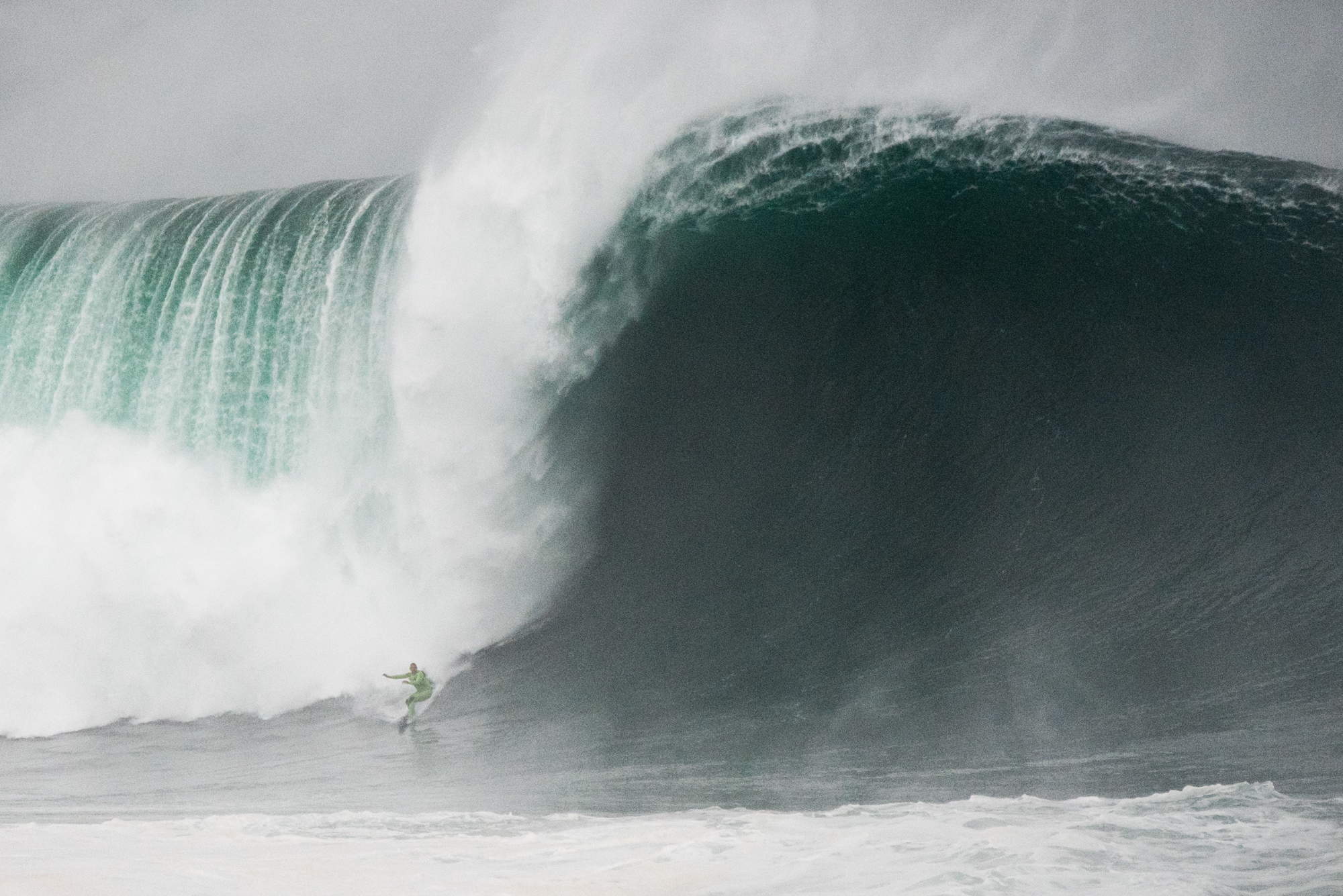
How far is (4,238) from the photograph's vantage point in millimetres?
17719

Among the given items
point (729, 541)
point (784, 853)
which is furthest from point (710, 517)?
point (784, 853)

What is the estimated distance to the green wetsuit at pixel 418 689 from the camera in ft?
33.6

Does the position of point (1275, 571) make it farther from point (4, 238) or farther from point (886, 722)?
point (4, 238)

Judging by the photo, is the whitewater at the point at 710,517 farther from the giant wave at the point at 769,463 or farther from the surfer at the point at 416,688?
the surfer at the point at 416,688

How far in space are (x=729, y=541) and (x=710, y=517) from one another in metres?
0.35

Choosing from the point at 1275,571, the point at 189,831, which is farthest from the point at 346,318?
the point at 1275,571

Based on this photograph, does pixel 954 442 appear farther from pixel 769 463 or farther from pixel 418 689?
pixel 418 689

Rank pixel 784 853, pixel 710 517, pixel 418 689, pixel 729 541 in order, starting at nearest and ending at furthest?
pixel 784 853
pixel 418 689
pixel 729 541
pixel 710 517

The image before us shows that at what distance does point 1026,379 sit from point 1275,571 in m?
2.64

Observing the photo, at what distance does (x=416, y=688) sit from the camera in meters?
10.4

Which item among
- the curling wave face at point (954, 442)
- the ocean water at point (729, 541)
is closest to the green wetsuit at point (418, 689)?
the ocean water at point (729, 541)

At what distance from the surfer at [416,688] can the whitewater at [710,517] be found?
0.23 metres

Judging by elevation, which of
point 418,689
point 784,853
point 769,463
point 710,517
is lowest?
point 784,853

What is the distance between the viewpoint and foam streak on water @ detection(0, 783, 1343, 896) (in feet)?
19.0
